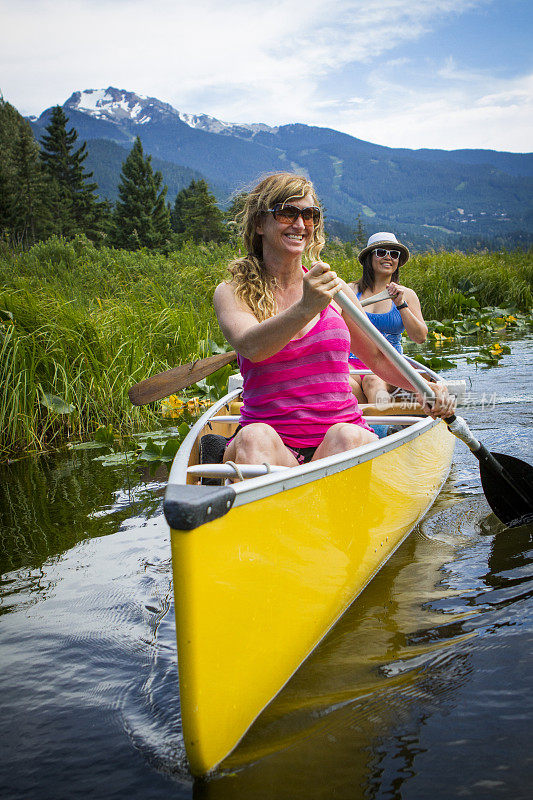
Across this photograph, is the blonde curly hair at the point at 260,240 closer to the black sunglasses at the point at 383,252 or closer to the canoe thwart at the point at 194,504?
the canoe thwart at the point at 194,504

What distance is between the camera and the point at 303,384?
2244mm

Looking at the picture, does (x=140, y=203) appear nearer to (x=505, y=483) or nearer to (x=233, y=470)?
(x=505, y=483)

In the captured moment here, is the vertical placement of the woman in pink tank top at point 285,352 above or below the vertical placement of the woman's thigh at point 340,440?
above

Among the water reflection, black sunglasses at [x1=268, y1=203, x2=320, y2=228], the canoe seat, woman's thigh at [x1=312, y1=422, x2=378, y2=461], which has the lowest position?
the water reflection

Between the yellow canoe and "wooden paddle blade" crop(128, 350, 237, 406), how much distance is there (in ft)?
3.98

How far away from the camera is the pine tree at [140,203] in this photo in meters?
48.2

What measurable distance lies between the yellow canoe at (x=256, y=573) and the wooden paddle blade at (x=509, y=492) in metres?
1.05

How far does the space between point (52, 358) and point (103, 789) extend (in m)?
3.55

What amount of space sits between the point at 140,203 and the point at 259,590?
51.1 meters

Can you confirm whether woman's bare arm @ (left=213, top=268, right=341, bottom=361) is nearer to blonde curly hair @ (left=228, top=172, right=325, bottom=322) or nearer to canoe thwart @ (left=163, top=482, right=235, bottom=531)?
blonde curly hair @ (left=228, top=172, right=325, bottom=322)

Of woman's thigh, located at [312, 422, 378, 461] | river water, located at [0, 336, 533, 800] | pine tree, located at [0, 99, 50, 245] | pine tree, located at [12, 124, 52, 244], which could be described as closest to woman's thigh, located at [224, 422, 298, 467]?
woman's thigh, located at [312, 422, 378, 461]

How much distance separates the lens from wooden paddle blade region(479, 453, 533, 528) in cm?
309

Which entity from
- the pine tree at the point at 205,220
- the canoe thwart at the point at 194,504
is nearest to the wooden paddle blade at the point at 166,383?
the canoe thwart at the point at 194,504

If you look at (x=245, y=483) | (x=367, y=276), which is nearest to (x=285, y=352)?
(x=245, y=483)
